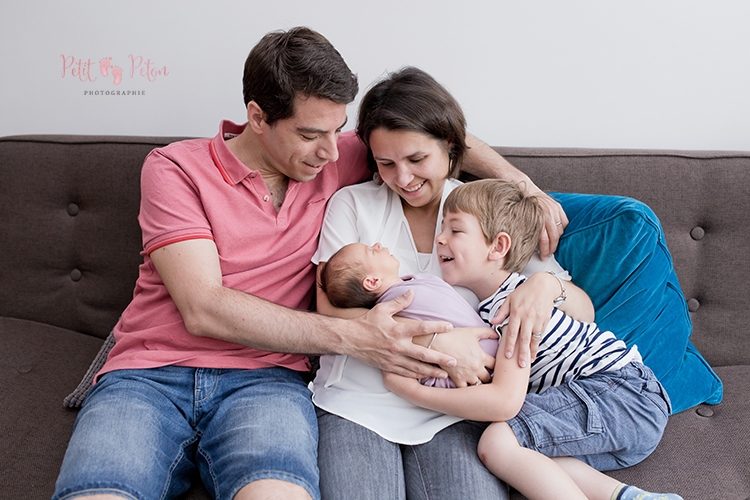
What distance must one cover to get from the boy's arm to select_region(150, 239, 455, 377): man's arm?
9cm

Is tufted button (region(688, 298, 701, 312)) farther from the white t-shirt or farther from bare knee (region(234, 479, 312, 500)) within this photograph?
bare knee (region(234, 479, 312, 500))

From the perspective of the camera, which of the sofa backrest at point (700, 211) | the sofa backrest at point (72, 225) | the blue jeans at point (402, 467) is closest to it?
the blue jeans at point (402, 467)

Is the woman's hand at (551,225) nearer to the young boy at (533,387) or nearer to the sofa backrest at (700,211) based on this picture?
the young boy at (533,387)

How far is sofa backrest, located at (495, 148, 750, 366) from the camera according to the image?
1.84 m

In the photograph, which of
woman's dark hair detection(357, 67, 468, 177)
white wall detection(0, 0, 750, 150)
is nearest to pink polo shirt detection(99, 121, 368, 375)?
woman's dark hair detection(357, 67, 468, 177)

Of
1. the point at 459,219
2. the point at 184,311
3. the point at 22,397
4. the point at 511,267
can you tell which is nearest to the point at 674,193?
the point at 511,267

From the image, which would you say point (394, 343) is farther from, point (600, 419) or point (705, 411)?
point (705, 411)

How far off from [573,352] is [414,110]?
2.43 ft

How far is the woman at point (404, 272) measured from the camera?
133cm

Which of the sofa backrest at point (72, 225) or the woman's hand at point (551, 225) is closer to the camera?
the woman's hand at point (551, 225)

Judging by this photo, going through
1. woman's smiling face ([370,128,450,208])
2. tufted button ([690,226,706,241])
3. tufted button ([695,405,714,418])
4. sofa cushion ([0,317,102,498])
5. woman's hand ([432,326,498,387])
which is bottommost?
sofa cushion ([0,317,102,498])

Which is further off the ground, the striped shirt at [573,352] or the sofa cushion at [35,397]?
the striped shirt at [573,352]

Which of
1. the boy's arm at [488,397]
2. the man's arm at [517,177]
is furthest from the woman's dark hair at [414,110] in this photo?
the boy's arm at [488,397]

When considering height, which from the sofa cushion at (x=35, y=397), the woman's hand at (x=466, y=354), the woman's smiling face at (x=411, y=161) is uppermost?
the woman's smiling face at (x=411, y=161)
